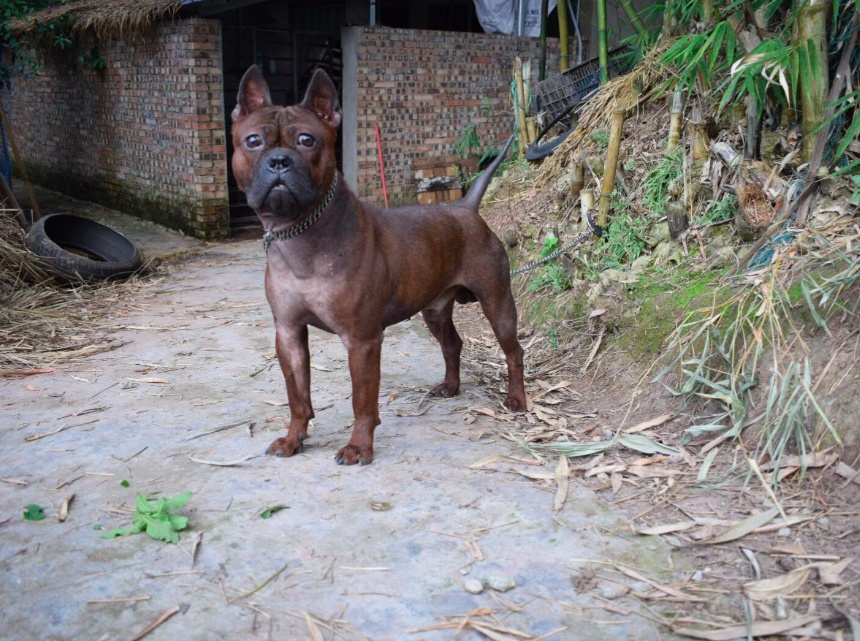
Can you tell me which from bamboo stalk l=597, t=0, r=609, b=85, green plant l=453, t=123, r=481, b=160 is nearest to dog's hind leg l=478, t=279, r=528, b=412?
bamboo stalk l=597, t=0, r=609, b=85

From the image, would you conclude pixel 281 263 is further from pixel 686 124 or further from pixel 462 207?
pixel 686 124

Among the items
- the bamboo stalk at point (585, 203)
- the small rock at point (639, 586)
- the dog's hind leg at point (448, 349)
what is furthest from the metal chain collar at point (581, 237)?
the small rock at point (639, 586)

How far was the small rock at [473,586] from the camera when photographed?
296 centimetres

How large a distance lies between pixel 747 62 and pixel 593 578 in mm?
3051

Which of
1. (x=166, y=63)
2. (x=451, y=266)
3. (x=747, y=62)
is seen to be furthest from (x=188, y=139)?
(x=747, y=62)

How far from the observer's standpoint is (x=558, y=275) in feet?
21.0

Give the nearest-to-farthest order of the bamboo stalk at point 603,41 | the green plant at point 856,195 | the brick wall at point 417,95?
the green plant at point 856,195 → the bamboo stalk at point 603,41 → the brick wall at point 417,95

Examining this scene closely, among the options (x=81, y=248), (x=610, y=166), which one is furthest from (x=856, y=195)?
(x=81, y=248)

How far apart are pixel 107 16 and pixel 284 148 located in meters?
8.85

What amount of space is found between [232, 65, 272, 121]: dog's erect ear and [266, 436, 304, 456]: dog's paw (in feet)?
5.35

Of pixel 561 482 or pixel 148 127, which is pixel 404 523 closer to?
pixel 561 482

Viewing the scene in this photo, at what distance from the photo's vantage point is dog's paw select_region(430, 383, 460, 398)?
201 inches

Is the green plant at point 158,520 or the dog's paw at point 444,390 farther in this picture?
the dog's paw at point 444,390

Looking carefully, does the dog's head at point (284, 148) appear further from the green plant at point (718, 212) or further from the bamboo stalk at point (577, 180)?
the bamboo stalk at point (577, 180)
